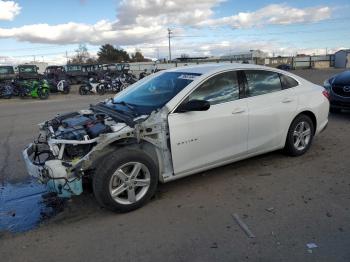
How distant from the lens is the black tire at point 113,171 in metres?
3.94

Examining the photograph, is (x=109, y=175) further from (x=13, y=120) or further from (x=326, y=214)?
(x=13, y=120)

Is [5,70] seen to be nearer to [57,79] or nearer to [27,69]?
[27,69]

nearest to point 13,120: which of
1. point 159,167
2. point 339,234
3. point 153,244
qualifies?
point 159,167

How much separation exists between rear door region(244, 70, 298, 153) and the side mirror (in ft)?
2.93

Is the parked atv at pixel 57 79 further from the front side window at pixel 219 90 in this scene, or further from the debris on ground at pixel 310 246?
the debris on ground at pixel 310 246

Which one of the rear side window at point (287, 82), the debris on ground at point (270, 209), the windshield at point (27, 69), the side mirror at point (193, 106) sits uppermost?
the windshield at point (27, 69)

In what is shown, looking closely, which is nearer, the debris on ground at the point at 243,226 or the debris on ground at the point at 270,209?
the debris on ground at the point at 243,226

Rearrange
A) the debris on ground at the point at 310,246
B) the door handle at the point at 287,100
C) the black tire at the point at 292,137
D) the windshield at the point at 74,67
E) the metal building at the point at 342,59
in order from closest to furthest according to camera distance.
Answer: the debris on ground at the point at 310,246
the door handle at the point at 287,100
the black tire at the point at 292,137
the windshield at the point at 74,67
the metal building at the point at 342,59

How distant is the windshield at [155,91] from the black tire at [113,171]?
0.65m

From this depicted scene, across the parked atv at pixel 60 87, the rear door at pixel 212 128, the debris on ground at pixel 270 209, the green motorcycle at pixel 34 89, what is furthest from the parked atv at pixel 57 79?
the debris on ground at pixel 270 209

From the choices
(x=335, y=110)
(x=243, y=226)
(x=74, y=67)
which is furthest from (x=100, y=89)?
(x=243, y=226)

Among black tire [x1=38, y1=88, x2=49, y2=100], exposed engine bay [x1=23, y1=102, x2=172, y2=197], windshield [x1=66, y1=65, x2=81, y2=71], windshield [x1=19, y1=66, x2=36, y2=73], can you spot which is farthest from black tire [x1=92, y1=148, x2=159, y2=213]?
windshield [x1=66, y1=65, x2=81, y2=71]

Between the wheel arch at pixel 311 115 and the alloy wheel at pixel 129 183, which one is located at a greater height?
the wheel arch at pixel 311 115

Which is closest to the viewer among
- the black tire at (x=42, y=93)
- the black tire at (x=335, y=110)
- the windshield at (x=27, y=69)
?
the black tire at (x=335, y=110)
